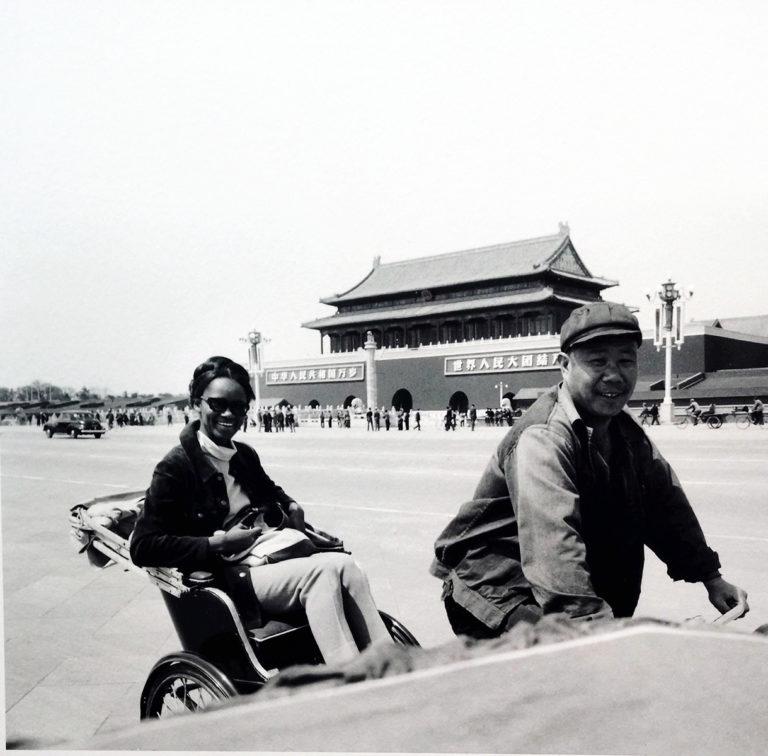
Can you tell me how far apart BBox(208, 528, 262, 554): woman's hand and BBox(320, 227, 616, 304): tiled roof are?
1.13 metres

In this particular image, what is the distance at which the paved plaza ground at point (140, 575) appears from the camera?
86.4 inches

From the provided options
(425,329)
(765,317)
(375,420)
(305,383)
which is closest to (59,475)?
(305,383)

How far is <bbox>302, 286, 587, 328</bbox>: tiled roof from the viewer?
279 cm

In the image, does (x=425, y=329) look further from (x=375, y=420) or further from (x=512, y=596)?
(x=512, y=596)

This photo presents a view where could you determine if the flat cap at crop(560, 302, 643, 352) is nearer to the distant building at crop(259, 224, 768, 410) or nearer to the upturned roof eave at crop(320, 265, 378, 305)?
the distant building at crop(259, 224, 768, 410)

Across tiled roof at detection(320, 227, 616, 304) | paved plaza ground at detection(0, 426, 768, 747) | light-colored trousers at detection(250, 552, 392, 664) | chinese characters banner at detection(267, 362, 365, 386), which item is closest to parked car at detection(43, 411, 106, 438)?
paved plaza ground at detection(0, 426, 768, 747)

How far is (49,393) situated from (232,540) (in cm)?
153

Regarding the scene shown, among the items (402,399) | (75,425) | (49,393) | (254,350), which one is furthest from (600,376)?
(75,425)

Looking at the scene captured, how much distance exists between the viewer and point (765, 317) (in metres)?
2.36

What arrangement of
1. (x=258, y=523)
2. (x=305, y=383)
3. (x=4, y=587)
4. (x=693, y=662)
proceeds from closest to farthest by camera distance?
(x=693, y=662) < (x=258, y=523) < (x=4, y=587) < (x=305, y=383)

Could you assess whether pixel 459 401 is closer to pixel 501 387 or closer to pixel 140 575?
pixel 501 387

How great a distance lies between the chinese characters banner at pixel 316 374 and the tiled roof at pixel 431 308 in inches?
7.5

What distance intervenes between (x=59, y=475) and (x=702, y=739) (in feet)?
8.07

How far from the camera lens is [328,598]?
1.57 m
